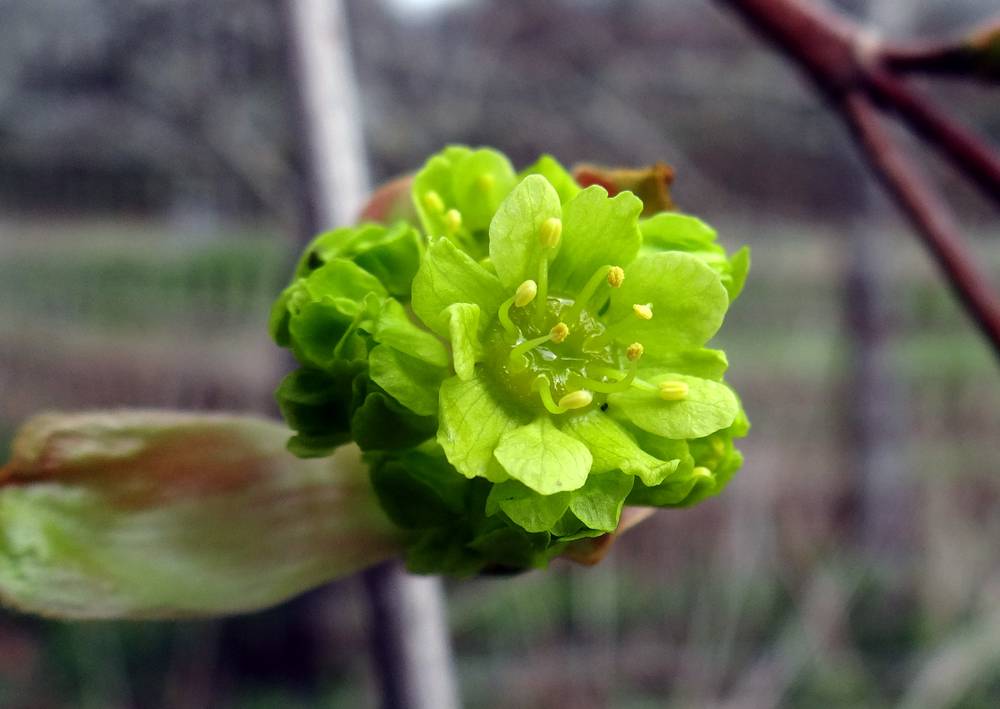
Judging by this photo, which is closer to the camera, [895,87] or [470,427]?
[470,427]

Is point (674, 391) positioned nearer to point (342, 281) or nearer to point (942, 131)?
point (342, 281)

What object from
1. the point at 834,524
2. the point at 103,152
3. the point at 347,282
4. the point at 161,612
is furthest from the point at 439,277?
the point at 834,524

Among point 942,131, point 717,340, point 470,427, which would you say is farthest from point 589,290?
point 717,340

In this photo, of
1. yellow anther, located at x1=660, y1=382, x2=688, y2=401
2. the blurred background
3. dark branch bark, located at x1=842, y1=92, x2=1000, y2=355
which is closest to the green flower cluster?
yellow anther, located at x1=660, y1=382, x2=688, y2=401

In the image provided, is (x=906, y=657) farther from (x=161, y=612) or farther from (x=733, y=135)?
(x=161, y=612)

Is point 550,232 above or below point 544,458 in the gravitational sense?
above

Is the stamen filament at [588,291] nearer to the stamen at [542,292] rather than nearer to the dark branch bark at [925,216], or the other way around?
the stamen at [542,292]
